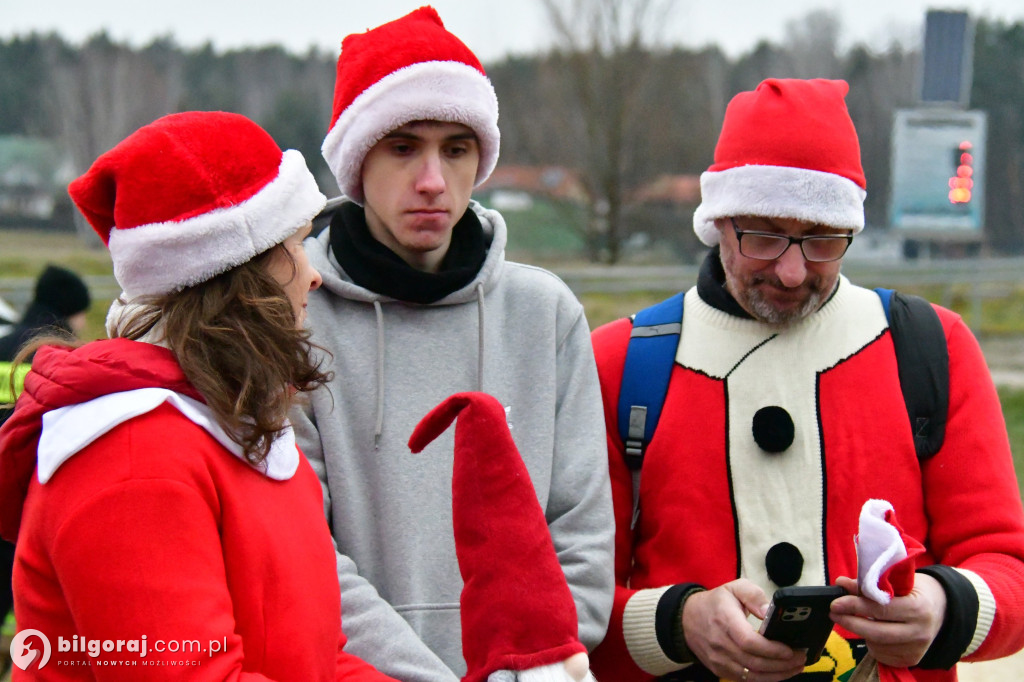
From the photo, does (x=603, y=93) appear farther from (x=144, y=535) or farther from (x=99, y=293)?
(x=144, y=535)

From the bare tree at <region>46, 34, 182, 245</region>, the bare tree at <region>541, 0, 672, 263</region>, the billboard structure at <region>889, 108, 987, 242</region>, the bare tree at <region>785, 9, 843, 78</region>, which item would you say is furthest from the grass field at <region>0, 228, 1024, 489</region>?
the bare tree at <region>785, 9, 843, 78</region>

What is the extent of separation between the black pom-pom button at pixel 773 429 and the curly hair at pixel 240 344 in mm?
1126

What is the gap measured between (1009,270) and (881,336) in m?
17.2

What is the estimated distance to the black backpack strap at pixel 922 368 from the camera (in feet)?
7.73

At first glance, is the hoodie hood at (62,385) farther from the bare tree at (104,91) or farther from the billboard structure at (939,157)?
the bare tree at (104,91)

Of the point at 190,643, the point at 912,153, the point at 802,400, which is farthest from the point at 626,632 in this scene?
the point at 912,153

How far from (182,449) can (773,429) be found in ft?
4.58

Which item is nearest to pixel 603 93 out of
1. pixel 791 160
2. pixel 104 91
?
pixel 104 91

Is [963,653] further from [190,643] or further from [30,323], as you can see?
[30,323]

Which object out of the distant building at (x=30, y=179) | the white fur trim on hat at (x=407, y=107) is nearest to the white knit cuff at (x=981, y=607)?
the white fur trim on hat at (x=407, y=107)

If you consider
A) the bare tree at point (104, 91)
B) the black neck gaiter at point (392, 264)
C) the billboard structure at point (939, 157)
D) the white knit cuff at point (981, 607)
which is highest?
→ the bare tree at point (104, 91)

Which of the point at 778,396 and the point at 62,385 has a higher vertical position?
the point at 62,385

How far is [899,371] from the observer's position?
2408mm

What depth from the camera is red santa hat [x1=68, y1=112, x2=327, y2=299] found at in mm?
1628
